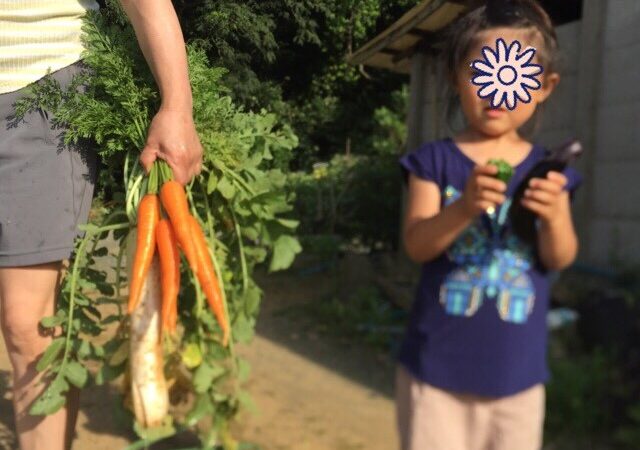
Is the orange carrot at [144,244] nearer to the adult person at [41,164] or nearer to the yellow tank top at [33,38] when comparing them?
the adult person at [41,164]

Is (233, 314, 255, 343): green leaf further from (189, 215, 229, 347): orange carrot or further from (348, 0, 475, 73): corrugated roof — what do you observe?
(348, 0, 475, 73): corrugated roof

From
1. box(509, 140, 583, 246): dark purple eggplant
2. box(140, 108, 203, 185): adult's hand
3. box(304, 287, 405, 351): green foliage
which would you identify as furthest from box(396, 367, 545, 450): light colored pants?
box(304, 287, 405, 351): green foliage

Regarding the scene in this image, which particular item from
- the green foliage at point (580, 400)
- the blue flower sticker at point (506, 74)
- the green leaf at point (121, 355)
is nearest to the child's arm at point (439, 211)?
the blue flower sticker at point (506, 74)

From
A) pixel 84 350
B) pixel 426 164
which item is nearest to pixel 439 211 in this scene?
pixel 426 164

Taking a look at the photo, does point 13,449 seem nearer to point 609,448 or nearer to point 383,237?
point 609,448

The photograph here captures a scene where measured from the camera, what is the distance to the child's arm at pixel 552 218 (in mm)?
1006

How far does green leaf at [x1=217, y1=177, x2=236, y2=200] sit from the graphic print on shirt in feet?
1.59

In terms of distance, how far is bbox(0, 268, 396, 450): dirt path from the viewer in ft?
7.21

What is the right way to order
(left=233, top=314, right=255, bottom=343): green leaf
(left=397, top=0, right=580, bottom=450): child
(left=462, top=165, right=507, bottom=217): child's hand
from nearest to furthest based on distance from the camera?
(left=462, top=165, right=507, bottom=217): child's hand < (left=397, top=0, right=580, bottom=450): child < (left=233, top=314, right=255, bottom=343): green leaf

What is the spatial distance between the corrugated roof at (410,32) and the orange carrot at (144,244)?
30.5 inches

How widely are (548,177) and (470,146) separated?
8.5 inches

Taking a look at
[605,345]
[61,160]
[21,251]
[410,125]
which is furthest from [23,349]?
[410,125]

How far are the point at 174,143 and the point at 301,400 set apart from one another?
4.67 ft

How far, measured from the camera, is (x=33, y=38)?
4.92 feet
